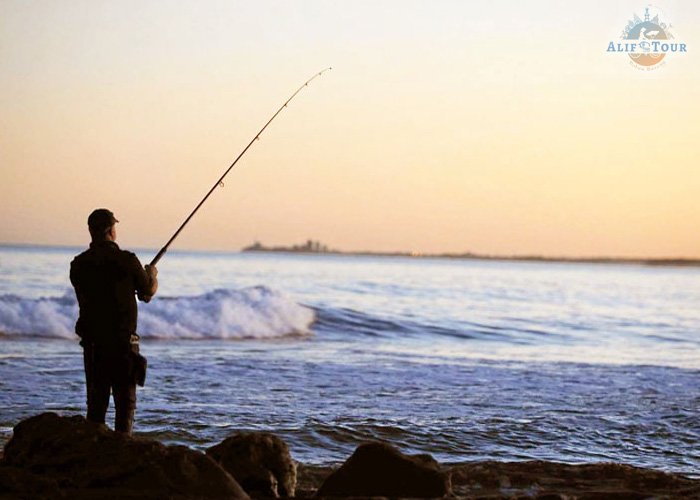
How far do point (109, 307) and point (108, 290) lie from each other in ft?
0.32

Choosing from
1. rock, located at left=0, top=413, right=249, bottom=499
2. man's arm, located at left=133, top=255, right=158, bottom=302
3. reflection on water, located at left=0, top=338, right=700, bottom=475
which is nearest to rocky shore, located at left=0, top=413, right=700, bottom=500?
rock, located at left=0, top=413, right=249, bottom=499

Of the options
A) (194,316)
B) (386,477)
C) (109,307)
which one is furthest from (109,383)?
(194,316)

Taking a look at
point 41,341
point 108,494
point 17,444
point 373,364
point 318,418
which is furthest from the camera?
point 41,341

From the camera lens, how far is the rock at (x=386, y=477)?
5.04 meters

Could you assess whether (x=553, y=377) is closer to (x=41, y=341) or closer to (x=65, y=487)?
(x=41, y=341)

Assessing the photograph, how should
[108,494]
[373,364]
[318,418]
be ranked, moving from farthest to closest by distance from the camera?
[373,364] → [318,418] → [108,494]

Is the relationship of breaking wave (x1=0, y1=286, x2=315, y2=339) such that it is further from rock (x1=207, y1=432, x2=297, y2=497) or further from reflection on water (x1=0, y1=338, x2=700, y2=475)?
rock (x1=207, y1=432, x2=297, y2=497)

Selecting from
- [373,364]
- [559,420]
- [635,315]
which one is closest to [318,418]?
[559,420]

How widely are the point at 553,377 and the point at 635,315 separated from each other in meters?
16.7

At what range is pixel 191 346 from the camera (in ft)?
52.7

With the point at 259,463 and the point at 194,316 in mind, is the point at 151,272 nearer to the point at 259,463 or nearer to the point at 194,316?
the point at 259,463

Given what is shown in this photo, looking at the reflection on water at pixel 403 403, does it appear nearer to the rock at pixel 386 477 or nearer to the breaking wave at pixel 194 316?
the rock at pixel 386 477

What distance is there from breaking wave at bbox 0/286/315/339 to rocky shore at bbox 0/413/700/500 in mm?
12601

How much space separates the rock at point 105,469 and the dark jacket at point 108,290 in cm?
65
